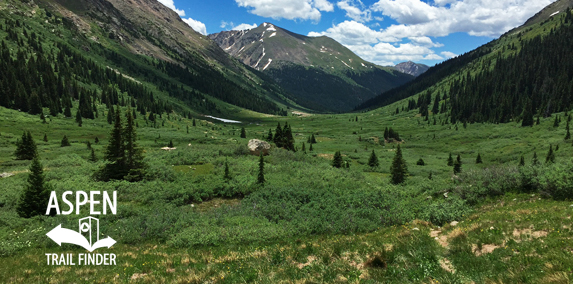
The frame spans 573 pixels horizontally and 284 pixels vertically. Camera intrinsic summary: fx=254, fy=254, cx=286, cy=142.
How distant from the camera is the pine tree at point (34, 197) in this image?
A: 71.5ft

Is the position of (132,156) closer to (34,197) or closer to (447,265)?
(34,197)

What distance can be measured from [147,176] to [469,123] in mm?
185804

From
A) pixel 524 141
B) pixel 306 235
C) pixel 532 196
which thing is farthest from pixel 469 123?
pixel 306 235

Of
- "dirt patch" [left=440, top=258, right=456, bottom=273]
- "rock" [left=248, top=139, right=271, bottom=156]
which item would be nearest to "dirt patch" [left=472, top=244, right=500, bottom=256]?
"dirt patch" [left=440, top=258, right=456, bottom=273]

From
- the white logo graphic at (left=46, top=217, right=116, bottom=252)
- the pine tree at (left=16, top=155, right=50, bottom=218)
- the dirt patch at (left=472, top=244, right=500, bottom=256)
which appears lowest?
the white logo graphic at (left=46, top=217, right=116, bottom=252)

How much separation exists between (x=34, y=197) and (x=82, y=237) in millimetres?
8025

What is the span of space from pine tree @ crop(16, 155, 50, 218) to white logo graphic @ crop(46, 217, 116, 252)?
5225 mm

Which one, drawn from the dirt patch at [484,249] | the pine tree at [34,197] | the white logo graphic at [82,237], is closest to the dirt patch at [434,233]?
the dirt patch at [484,249]

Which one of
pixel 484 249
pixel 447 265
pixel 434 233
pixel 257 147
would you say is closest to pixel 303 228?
pixel 434 233

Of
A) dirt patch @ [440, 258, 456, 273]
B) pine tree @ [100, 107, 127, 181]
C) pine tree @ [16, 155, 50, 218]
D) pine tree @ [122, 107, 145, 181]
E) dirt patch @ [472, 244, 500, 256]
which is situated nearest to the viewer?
dirt patch @ [440, 258, 456, 273]

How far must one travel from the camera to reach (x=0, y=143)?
230 feet

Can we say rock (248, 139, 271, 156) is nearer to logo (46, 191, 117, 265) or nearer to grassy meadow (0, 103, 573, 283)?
grassy meadow (0, 103, 573, 283)

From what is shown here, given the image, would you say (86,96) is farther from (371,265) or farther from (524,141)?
(524,141)

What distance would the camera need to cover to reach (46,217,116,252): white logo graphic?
17859 mm
